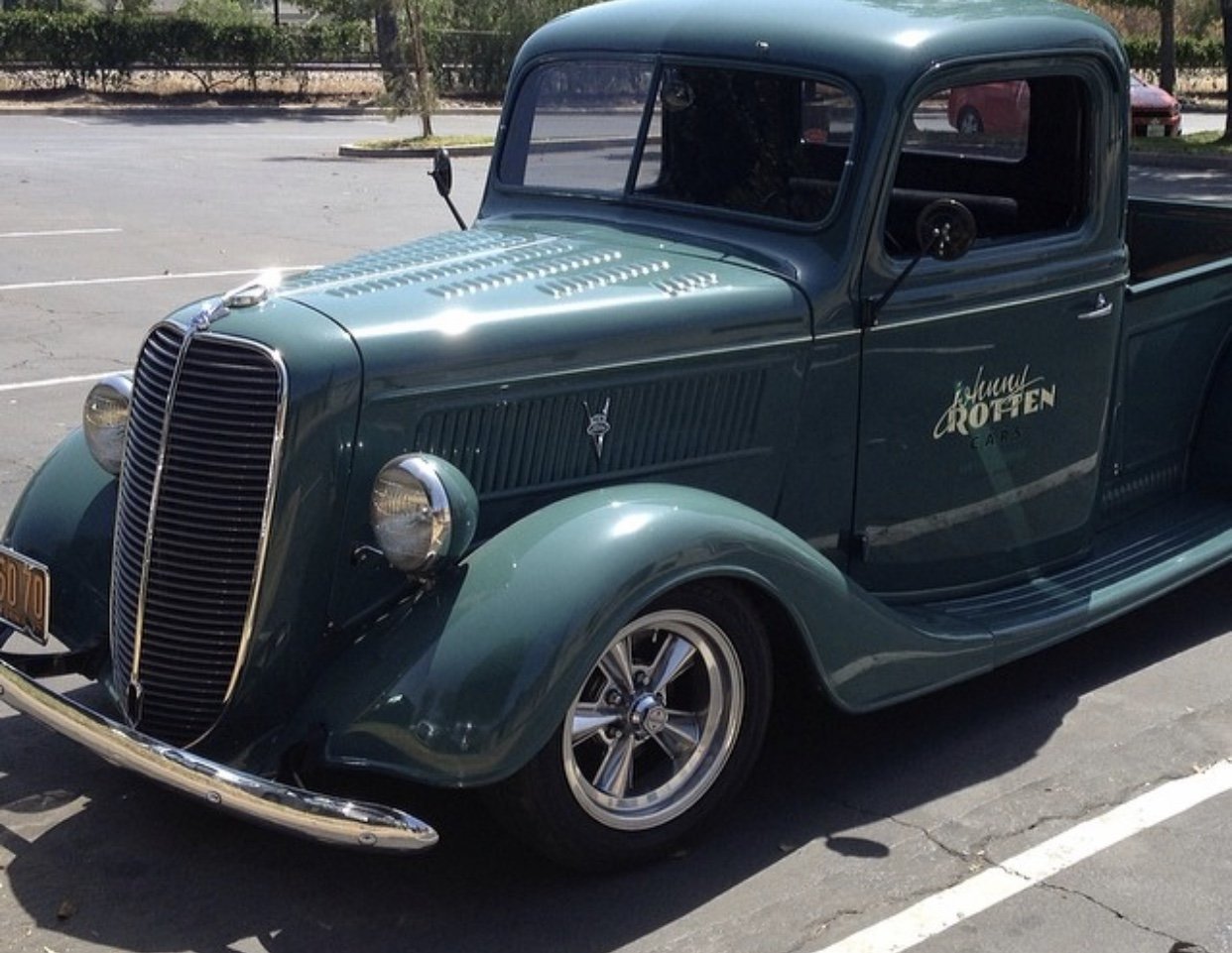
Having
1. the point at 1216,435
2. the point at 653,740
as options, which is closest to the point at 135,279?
the point at 1216,435

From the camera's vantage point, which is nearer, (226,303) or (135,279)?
(226,303)

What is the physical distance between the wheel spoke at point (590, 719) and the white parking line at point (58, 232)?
11.1 metres

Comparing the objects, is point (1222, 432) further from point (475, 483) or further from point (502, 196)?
point (475, 483)

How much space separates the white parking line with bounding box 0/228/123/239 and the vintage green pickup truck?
369 inches

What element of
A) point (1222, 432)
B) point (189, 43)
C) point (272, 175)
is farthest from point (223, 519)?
point (189, 43)

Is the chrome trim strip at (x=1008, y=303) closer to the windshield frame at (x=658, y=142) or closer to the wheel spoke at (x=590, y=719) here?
the windshield frame at (x=658, y=142)

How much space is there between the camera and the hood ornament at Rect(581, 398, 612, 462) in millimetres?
3994

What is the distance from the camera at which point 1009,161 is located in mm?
5078

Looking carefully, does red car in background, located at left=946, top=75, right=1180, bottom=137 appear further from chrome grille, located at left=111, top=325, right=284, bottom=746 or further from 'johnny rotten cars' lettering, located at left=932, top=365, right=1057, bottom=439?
chrome grille, located at left=111, top=325, right=284, bottom=746

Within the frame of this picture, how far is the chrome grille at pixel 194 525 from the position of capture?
3650mm

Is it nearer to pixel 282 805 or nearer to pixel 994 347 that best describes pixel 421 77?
pixel 994 347

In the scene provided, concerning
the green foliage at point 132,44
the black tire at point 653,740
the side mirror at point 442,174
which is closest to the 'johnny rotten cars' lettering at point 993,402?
the black tire at point 653,740

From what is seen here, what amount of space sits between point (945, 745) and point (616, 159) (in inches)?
73.3

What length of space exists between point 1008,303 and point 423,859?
2.17 meters
